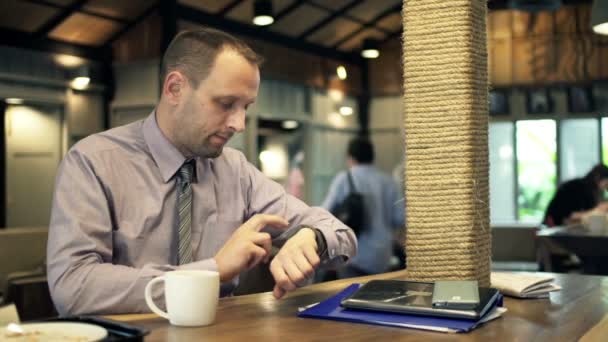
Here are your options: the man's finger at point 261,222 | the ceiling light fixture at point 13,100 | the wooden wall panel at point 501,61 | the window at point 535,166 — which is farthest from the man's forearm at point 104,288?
the wooden wall panel at point 501,61

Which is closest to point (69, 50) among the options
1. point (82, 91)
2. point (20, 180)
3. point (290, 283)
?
point (82, 91)

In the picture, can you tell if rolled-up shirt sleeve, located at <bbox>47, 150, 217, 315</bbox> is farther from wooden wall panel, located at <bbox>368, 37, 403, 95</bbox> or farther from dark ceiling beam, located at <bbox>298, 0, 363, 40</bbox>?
wooden wall panel, located at <bbox>368, 37, 403, 95</bbox>

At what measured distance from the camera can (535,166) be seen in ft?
34.0

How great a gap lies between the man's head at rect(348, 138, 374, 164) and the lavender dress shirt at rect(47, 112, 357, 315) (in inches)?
138

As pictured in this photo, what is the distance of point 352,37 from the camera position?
1088cm

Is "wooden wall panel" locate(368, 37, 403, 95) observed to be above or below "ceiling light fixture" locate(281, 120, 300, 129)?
above

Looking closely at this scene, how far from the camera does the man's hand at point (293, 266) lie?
147 cm

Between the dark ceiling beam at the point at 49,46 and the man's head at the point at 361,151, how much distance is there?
3305mm

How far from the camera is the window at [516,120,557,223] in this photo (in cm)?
1031

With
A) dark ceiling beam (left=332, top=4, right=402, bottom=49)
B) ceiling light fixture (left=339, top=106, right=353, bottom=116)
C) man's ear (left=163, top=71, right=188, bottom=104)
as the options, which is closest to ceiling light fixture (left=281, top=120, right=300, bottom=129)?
ceiling light fixture (left=339, top=106, right=353, bottom=116)

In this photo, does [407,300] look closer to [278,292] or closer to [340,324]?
[340,324]

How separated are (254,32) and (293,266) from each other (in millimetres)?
7825

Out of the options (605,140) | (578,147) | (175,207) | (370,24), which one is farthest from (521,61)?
(175,207)

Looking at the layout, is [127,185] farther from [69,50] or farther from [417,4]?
[69,50]
